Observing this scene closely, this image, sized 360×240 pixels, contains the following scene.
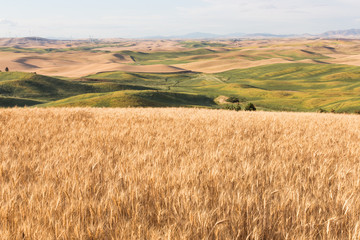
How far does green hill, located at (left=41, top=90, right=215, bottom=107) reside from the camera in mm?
64188

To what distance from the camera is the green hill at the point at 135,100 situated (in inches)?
2527

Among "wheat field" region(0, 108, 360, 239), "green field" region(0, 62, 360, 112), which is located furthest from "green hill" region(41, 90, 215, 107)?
"wheat field" region(0, 108, 360, 239)

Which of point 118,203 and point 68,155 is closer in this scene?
point 118,203

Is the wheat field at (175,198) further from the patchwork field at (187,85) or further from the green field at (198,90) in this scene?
the patchwork field at (187,85)

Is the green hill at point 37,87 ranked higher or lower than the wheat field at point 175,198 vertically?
lower

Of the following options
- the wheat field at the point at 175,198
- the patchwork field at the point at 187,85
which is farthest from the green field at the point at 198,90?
the wheat field at the point at 175,198

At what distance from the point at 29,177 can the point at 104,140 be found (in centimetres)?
268

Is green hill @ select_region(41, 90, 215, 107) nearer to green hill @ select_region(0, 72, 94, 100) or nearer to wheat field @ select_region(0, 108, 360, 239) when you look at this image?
green hill @ select_region(0, 72, 94, 100)

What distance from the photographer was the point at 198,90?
10994 cm

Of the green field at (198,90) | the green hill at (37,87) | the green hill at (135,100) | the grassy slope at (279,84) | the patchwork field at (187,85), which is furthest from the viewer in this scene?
the green hill at (37,87)

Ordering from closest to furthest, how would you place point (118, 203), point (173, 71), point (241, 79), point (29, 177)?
1. point (118, 203)
2. point (29, 177)
3. point (241, 79)
4. point (173, 71)

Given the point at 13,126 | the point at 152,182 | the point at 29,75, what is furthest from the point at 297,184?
the point at 29,75

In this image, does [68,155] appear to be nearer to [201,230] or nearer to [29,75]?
[201,230]

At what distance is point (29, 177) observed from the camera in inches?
154
